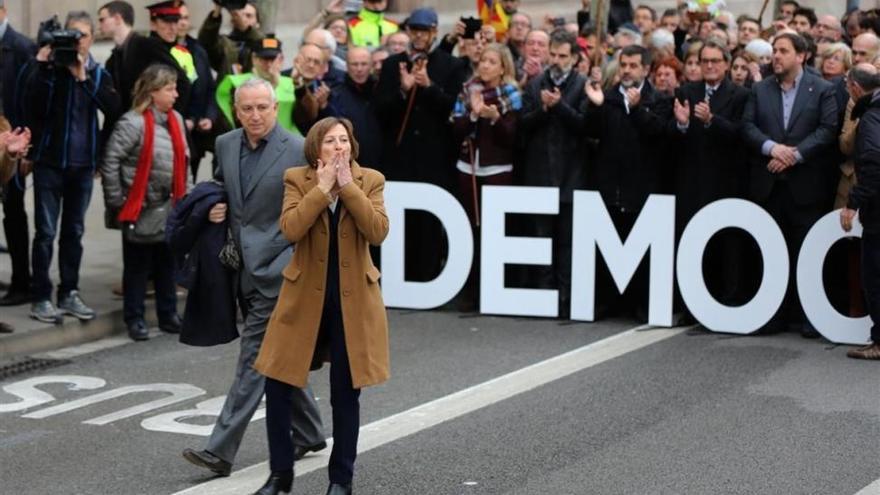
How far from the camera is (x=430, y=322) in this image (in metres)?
12.9

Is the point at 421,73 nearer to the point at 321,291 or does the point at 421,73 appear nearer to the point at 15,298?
the point at 15,298

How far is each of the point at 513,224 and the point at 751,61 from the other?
2249 mm

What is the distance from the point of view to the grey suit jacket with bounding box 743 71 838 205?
1223cm

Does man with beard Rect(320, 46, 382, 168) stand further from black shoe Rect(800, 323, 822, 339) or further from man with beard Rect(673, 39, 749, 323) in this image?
black shoe Rect(800, 323, 822, 339)

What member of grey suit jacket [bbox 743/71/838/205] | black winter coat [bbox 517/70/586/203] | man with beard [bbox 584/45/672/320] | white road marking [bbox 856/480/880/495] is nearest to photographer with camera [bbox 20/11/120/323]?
black winter coat [bbox 517/70/586/203]

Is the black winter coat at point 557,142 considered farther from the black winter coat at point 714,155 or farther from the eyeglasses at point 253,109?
the eyeglasses at point 253,109

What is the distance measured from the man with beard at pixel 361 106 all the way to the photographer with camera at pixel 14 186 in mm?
2307

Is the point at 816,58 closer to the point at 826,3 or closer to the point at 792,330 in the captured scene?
the point at 792,330

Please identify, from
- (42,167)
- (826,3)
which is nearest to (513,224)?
(42,167)

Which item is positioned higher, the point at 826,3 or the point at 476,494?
the point at 826,3

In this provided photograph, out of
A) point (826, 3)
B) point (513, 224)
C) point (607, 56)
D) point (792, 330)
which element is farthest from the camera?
point (826, 3)

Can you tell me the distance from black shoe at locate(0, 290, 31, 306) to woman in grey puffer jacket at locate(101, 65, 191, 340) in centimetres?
99

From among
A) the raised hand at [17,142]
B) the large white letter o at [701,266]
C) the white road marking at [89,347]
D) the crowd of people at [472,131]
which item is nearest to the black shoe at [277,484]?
the crowd of people at [472,131]

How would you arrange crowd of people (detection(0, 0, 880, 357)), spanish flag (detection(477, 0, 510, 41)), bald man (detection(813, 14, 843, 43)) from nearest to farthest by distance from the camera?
1. crowd of people (detection(0, 0, 880, 357))
2. bald man (detection(813, 14, 843, 43))
3. spanish flag (detection(477, 0, 510, 41))
